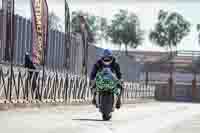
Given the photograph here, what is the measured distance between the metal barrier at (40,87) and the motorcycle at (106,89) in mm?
4232

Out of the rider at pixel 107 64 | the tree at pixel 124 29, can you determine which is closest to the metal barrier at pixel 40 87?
the rider at pixel 107 64

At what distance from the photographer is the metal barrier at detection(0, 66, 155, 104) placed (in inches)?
747

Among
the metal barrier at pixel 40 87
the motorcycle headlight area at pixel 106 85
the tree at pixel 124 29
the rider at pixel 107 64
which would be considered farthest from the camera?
the tree at pixel 124 29

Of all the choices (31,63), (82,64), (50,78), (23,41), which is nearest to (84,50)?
(82,64)

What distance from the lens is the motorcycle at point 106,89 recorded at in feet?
48.8

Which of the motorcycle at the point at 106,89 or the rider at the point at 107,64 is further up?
the rider at the point at 107,64

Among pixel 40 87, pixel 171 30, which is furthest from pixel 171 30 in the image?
pixel 40 87

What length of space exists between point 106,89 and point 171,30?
69.8 m

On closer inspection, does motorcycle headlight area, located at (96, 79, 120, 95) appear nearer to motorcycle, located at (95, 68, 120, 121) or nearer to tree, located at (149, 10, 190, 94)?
motorcycle, located at (95, 68, 120, 121)

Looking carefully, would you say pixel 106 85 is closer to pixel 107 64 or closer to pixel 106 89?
pixel 106 89

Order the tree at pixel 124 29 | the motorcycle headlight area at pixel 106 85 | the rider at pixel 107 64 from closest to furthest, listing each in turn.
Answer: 1. the motorcycle headlight area at pixel 106 85
2. the rider at pixel 107 64
3. the tree at pixel 124 29

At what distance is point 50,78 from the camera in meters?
24.0

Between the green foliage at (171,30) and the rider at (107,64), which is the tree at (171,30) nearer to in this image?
the green foliage at (171,30)

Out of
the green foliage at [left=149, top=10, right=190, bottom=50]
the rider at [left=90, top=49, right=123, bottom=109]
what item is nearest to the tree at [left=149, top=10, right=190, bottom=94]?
the green foliage at [left=149, top=10, right=190, bottom=50]
